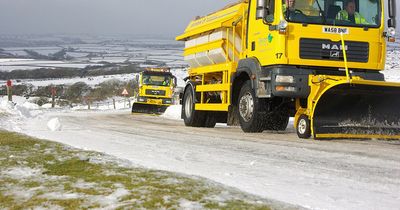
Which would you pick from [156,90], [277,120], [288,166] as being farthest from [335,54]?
[156,90]

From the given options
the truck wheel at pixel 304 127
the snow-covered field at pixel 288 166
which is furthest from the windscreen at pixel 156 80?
the snow-covered field at pixel 288 166

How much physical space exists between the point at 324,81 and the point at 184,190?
569cm

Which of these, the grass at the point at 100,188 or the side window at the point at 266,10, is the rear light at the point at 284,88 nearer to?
the side window at the point at 266,10

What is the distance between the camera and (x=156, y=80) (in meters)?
29.4

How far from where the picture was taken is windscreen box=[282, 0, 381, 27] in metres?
9.01

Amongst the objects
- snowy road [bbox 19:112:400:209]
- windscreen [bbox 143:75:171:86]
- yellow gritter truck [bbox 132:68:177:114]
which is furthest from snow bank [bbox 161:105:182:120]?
snowy road [bbox 19:112:400:209]

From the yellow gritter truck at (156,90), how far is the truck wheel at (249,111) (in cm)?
1760

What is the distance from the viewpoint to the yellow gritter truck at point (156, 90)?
28203 millimetres

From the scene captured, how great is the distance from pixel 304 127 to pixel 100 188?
5.68m

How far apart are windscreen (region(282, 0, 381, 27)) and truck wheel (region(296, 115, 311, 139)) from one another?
1807 millimetres

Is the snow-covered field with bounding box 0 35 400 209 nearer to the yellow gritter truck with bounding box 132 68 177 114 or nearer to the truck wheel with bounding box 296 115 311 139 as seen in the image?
the truck wheel with bounding box 296 115 311 139

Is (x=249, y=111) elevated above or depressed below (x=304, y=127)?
above

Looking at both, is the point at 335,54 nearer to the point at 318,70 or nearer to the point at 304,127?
the point at 318,70

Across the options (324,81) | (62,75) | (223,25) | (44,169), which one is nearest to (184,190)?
(44,169)
